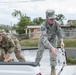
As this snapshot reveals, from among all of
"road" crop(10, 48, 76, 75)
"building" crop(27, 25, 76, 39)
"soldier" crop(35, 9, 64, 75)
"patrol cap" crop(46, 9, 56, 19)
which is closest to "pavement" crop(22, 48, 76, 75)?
"road" crop(10, 48, 76, 75)

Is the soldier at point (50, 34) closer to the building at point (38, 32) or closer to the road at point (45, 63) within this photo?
the road at point (45, 63)

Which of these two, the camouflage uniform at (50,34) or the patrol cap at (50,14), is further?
the camouflage uniform at (50,34)

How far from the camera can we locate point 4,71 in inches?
184

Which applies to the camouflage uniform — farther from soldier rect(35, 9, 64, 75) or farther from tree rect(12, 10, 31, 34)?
tree rect(12, 10, 31, 34)

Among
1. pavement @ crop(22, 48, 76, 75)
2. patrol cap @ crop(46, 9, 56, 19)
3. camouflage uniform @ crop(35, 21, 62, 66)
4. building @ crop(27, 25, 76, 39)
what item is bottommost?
building @ crop(27, 25, 76, 39)

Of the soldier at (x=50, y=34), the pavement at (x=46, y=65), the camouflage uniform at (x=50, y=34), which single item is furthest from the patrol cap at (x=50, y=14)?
the pavement at (x=46, y=65)

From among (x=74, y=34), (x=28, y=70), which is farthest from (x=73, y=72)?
(x=74, y=34)

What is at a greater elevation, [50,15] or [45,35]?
[50,15]

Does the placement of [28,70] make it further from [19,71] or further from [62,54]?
[62,54]

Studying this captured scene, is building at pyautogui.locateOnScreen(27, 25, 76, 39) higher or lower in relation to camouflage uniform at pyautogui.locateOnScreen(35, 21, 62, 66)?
lower

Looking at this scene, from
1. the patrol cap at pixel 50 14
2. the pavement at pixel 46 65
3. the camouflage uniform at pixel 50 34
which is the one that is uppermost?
the patrol cap at pixel 50 14

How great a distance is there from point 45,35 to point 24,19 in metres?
59.0

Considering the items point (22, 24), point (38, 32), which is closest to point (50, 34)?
point (38, 32)

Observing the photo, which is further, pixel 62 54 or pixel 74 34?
pixel 74 34
